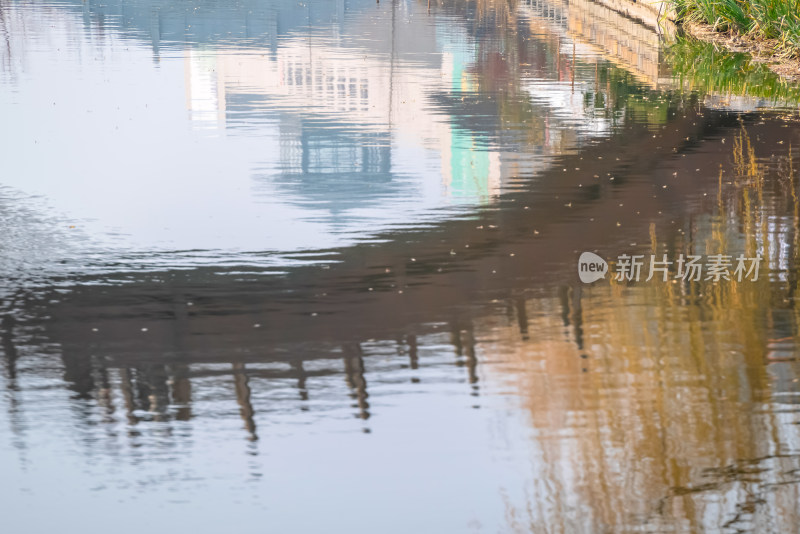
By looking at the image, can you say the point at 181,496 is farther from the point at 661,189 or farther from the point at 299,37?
the point at 299,37

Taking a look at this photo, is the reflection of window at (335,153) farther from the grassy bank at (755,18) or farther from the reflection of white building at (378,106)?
the grassy bank at (755,18)

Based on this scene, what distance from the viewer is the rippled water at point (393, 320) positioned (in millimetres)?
4672

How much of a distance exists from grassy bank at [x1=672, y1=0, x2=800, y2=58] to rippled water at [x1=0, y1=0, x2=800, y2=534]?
404cm

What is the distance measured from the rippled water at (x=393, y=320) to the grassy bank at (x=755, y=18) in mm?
4044

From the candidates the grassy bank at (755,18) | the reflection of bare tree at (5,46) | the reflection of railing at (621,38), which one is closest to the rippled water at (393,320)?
the reflection of railing at (621,38)

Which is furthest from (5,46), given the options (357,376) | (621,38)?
(357,376)

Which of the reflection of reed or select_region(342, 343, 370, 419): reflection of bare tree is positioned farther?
select_region(342, 343, 370, 419): reflection of bare tree

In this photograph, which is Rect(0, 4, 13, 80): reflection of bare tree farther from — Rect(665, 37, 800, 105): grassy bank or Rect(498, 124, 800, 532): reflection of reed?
Rect(498, 124, 800, 532): reflection of reed

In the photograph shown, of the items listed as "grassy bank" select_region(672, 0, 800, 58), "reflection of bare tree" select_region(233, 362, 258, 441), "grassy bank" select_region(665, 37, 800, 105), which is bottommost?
"reflection of bare tree" select_region(233, 362, 258, 441)

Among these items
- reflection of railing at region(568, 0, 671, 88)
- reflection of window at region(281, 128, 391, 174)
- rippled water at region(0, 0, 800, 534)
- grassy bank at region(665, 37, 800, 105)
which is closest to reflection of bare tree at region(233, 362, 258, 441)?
rippled water at region(0, 0, 800, 534)

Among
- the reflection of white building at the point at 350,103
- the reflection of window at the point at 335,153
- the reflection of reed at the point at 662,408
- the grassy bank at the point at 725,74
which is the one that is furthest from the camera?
the grassy bank at the point at 725,74

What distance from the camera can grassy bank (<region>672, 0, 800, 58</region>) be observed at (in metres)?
18.6

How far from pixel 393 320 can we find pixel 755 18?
1585cm

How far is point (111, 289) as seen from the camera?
285 inches
